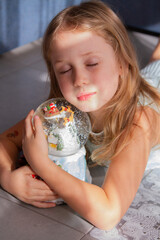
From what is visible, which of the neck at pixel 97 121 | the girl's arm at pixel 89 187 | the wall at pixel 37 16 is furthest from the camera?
the wall at pixel 37 16

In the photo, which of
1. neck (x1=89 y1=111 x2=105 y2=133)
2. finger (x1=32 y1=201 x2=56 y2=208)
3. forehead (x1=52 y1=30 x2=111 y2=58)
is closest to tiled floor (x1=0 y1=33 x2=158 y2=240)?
finger (x1=32 y1=201 x2=56 y2=208)

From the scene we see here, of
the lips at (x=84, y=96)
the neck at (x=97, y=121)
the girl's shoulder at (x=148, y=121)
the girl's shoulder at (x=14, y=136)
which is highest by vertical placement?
the lips at (x=84, y=96)

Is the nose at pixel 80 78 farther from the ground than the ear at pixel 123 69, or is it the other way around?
the nose at pixel 80 78

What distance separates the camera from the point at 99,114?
124 cm

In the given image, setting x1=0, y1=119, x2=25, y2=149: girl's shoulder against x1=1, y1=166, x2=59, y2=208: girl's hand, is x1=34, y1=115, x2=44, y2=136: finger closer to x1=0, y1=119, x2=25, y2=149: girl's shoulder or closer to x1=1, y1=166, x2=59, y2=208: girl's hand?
x1=1, y1=166, x2=59, y2=208: girl's hand

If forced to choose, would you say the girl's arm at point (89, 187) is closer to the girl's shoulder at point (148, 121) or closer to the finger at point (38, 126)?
the finger at point (38, 126)

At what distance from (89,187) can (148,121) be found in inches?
12.5

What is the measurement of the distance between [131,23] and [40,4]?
89 cm

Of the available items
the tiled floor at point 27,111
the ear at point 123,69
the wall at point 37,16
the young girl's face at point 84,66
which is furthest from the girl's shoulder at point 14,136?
the wall at point 37,16

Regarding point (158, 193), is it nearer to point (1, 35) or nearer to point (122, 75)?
point (122, 75)

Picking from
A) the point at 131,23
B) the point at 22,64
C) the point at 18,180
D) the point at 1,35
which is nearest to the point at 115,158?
the point at 18,180

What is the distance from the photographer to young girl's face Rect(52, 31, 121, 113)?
3.41ft

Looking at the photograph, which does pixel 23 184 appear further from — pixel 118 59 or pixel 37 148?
pixel 118 59

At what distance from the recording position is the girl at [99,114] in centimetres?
98
